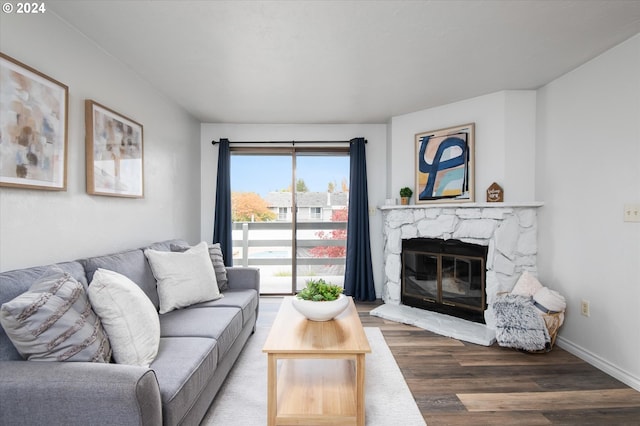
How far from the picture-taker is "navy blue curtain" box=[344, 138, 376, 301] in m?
4.17

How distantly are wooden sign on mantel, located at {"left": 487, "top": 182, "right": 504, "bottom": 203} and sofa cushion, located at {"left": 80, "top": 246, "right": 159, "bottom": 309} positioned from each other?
328 cm

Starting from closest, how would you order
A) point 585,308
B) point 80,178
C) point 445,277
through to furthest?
1. point 80,178
2. point 585,308
3. point 445,277

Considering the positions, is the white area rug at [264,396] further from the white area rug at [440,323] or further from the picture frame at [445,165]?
the picture frame at [445,165]

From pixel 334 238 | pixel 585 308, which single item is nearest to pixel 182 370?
pixel 585 308

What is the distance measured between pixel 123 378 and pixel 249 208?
11.5 feet

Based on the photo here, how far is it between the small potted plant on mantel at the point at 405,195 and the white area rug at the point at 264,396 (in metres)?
1.89

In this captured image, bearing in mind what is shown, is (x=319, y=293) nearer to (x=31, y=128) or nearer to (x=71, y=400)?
(x=71, y=400)

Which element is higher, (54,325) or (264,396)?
(54,325)

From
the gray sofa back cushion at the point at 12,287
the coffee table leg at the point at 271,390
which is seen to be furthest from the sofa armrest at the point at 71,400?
the coffee table leg at the point at 271,390

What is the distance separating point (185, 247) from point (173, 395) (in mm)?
1728

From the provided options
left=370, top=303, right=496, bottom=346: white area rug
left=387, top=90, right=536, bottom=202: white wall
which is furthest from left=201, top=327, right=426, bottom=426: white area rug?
left=387, top=90, right=536, bottom=202: white wall

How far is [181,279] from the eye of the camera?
2.36 metres

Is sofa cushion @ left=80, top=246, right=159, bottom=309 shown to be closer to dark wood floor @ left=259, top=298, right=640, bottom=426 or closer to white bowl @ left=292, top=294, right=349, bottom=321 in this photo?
white bowl @ left=292, top=294, right=349, bottom=321

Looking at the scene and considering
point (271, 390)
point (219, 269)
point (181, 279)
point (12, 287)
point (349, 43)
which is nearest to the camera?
point (12, 287)
